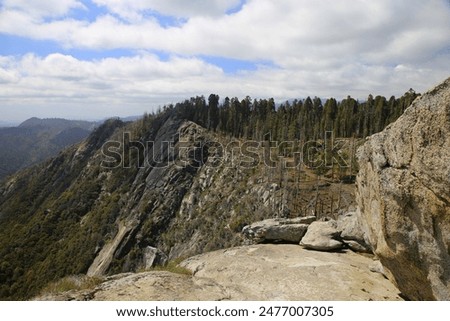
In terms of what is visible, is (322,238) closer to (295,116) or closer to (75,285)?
(75,285)

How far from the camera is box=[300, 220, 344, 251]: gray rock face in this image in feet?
66.0

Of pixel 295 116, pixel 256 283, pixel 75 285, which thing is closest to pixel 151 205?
pixel 295 116

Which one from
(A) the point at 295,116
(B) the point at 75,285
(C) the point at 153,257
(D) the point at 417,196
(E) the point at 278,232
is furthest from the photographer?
(A) the point at 295,116

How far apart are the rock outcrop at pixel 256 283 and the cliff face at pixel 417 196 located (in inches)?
69.7

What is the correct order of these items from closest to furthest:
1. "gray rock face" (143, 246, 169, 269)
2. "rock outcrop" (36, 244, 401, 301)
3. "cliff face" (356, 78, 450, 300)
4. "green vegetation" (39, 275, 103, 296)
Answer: "cliff face" (356, 78, 450, 300) < "rock outcrop" (36, 244, 401, 301) < "green vegetation" (39, 275, 103, 296) < "gray rock face" (143, 246, 169, 269)

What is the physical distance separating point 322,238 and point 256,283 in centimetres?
797

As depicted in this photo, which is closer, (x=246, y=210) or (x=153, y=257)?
(x=246, y=210)

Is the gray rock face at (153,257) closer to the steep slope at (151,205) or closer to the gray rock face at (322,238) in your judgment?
the steep slope at (151,205)

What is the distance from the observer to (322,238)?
67.5 feet

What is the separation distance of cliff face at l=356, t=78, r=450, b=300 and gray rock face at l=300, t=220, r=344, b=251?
6.50m

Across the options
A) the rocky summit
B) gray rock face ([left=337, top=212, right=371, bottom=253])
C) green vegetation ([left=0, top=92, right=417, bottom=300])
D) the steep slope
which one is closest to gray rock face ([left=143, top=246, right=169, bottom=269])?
the rocky summit

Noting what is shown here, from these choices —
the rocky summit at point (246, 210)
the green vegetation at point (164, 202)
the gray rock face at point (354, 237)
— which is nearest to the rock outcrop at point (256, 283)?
the rocky summit at point (246, 210)

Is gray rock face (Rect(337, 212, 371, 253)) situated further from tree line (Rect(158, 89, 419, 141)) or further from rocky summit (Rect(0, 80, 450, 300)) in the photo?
tree line (Rect(158, 89, 419, 141))

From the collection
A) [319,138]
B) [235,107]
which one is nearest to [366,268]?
[319,138]
